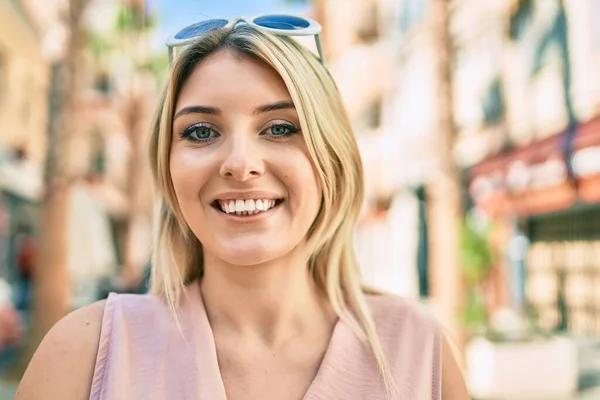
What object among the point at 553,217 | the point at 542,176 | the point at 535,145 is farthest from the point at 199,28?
the point at 553,217

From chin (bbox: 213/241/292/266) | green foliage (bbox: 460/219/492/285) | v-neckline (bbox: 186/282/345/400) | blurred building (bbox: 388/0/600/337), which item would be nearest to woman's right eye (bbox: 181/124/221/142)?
chin (bbox: 213/241/292/266)

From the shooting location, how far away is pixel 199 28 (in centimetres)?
142

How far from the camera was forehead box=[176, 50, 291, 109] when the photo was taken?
4.34ft

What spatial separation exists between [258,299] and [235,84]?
17.7 inches

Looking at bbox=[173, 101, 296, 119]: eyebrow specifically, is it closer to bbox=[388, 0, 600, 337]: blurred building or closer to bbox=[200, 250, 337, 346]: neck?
bbox=[200, 250, 337, 346]: neck

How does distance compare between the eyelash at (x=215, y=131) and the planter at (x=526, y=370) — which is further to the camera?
the planter at (x=526, y=370)

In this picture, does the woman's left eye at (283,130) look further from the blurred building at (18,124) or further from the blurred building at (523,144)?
the blurred building at (18,124)

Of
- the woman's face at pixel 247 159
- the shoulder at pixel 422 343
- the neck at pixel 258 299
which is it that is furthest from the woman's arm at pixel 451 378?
the woman's face at pixel 247 159

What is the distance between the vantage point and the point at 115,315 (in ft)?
4.50

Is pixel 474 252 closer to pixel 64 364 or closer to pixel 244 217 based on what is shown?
pixel 244 217

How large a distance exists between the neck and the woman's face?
89mm

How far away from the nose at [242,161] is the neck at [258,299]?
219mm

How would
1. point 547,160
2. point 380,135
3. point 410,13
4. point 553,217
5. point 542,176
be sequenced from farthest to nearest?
point 380,135, point 410,13, point 553,217, point 542,176, point 547,160

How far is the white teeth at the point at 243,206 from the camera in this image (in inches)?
51.8
